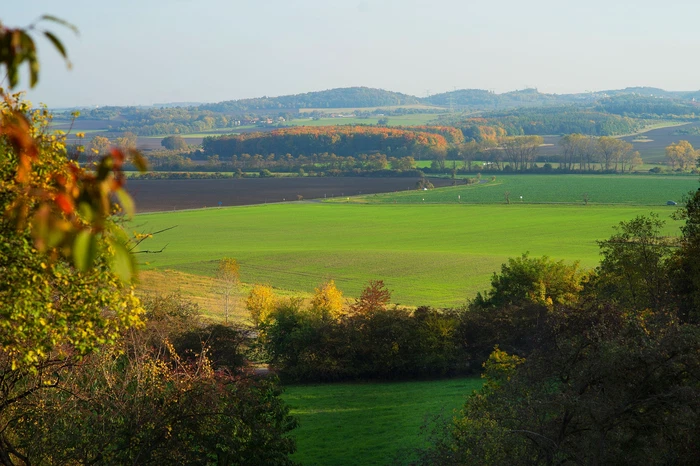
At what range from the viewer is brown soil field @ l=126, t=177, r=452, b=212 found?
115062mm

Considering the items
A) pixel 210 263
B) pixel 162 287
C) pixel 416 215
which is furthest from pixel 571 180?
pixel 162 287

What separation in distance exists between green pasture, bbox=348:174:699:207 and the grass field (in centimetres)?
7950

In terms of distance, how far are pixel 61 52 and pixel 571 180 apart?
463 ft

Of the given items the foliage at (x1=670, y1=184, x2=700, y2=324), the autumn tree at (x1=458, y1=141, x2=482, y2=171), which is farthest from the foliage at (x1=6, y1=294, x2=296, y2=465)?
the autumn tree at (x1=458, y1=141, x2=482, y2=171)

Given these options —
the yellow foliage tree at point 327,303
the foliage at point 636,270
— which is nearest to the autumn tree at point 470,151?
the yellow foliage tree at point 327,303

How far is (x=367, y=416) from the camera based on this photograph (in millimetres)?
28266

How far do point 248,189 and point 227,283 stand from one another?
278ft

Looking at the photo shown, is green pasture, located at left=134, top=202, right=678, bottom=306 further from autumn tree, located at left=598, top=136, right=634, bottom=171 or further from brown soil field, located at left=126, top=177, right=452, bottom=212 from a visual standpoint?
autumn tree, located at left=598, top=136, right=634, bottom=171

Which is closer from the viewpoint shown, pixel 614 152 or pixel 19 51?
pixel 19 51

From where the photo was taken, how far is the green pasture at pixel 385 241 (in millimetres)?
62719

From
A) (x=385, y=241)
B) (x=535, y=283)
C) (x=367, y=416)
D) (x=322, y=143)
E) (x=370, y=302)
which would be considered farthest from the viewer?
(x=322, y=143)

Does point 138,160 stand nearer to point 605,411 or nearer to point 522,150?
point 605,411

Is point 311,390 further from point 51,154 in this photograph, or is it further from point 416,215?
point 416,215

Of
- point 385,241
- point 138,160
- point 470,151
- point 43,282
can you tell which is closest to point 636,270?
point 43,282
